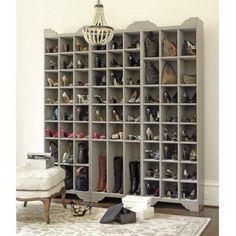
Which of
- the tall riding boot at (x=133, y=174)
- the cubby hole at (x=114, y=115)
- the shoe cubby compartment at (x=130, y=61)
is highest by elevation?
the shoe cubby compartment at (x=130, y=61)

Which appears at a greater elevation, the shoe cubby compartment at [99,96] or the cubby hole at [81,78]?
the cubby hole at [81,78]

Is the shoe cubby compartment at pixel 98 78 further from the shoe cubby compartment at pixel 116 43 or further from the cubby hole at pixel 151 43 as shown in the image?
the cubby hole at pixel 151 43

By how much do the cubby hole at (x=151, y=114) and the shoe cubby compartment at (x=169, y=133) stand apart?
0.46 feet

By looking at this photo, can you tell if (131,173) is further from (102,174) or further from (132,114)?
(132,114)

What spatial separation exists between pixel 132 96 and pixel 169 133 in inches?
26.6

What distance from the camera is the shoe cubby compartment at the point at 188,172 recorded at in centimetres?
532

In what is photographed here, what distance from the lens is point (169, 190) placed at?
5.50 metres

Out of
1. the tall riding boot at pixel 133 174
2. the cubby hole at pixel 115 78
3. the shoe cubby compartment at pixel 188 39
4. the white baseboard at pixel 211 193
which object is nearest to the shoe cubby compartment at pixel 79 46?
the cubby hole at pixel 115 78

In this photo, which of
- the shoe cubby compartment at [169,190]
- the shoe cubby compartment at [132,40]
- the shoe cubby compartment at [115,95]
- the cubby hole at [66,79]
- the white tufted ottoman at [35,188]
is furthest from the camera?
the cubby hole at [66,79]

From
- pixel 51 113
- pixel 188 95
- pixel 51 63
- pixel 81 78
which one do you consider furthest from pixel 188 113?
pixel 51 63

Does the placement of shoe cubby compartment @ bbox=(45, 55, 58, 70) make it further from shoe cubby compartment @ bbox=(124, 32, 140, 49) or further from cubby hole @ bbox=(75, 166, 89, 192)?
cubby hole @ bbox=(75, 166, 89, 192)

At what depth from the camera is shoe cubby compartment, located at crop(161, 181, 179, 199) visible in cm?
539

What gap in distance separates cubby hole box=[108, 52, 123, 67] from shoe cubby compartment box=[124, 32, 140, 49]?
221mm
